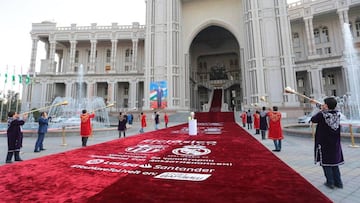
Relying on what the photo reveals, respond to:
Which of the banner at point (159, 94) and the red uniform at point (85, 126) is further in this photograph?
the banner at point (159, 94)

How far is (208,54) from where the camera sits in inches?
1458

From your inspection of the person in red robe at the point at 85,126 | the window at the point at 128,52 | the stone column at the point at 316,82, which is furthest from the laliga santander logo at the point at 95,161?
the window at the point at 128,52

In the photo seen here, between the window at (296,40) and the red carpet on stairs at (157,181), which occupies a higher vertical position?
the window at (296,40)

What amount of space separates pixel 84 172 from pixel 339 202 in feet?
14.1

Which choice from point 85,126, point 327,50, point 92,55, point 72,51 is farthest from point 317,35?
point 72,51

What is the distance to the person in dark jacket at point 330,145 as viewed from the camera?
2980mm

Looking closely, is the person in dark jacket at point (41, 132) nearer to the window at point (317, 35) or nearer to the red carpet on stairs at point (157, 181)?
the red carpet on stairs at point (157, 181)

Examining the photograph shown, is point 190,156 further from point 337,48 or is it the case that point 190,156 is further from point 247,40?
point 337,48

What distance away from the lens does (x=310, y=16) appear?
27266 millimetres

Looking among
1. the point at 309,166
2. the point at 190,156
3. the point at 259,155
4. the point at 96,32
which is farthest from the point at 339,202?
the point at 96,32

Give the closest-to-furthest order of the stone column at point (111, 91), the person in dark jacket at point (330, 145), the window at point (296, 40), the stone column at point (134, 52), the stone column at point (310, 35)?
the person in dark jacket at point (330, 145) → the stone column at point (310, 35) → the window at point (296, 40) → the stone column at point (111, 91) → the stone column at point (134, 52)

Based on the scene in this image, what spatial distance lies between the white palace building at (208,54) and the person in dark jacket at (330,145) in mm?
20138

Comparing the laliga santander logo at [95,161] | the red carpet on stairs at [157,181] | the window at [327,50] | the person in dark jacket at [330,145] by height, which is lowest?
the red carpet on stairs at [157,181]

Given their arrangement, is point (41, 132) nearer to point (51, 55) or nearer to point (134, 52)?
point (134, 52)
